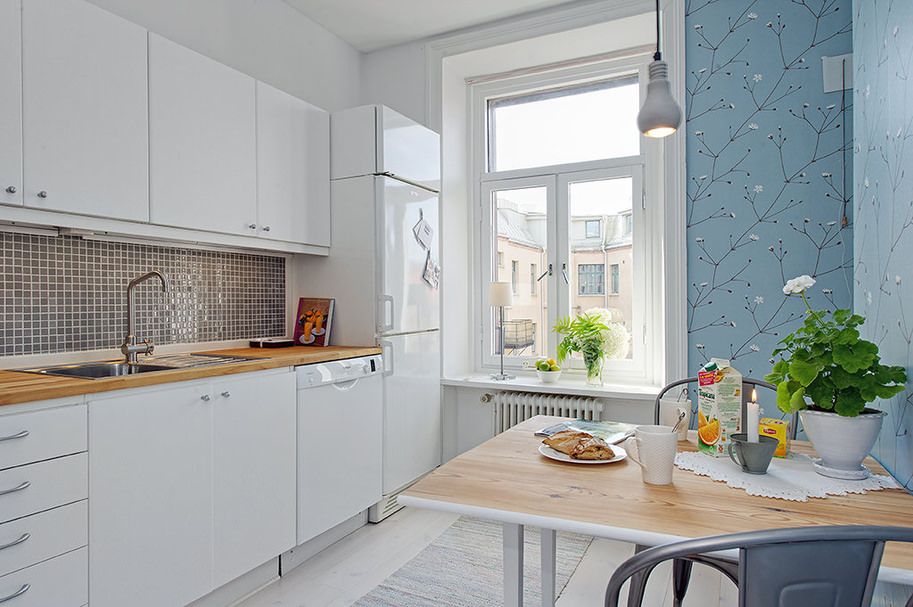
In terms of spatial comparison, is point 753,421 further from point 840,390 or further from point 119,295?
point 119,295

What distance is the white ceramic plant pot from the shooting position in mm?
1225

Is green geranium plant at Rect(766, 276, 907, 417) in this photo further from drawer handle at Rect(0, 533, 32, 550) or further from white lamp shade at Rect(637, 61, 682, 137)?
drawer handle at Rect(0, 533, 32, 550)

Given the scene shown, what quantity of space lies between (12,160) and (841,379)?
7.59 feet

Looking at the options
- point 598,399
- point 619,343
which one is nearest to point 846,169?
point 619,343

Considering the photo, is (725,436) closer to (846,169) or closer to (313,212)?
(846,169)

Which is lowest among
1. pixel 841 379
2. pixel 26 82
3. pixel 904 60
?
pixel 841 379

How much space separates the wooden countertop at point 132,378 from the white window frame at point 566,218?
4.46ft

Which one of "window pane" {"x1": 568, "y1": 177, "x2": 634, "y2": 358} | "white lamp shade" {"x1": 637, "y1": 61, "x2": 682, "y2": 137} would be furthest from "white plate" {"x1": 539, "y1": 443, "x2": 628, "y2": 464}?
"window pane" {"x1": 568, "y1": 177, "x2": 634, "y2": 358}

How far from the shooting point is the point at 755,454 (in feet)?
4.12

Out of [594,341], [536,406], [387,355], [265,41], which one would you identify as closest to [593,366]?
[594,341]

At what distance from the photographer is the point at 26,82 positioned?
1.74 m

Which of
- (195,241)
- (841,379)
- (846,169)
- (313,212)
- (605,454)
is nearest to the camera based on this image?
(841,379)

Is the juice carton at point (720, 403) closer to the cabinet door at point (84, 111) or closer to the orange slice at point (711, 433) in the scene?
the orange slice at point (711, 433)

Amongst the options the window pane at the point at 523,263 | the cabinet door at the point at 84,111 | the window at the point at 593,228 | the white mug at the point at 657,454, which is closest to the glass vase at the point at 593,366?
the window pane at the point at 523,263
